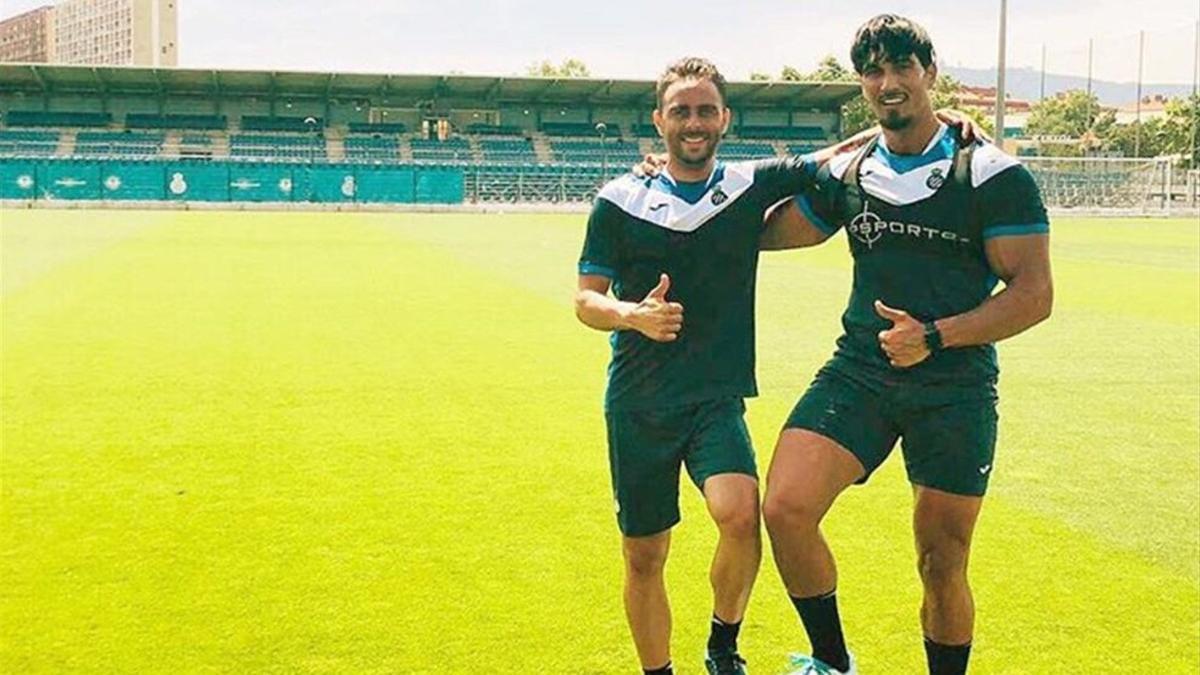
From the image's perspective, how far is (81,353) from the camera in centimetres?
1414

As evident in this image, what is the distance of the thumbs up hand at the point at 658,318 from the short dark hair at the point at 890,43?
1.07 meters

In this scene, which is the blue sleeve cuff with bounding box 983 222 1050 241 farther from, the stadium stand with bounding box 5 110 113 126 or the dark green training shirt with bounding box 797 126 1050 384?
the stadium stand with bounding box 5 110 113 126

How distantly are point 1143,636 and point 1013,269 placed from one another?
2072 millimetres

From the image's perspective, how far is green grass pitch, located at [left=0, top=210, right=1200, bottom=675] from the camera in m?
5.77

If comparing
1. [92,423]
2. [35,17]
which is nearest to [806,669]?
[92,423]

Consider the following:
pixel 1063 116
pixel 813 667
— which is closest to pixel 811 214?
pixel 813 667

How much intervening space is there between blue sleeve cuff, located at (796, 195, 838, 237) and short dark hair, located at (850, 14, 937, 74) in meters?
0.56

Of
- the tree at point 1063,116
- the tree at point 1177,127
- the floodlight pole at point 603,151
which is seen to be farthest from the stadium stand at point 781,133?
the tree at point 1063,116

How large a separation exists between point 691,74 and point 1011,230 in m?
1.27

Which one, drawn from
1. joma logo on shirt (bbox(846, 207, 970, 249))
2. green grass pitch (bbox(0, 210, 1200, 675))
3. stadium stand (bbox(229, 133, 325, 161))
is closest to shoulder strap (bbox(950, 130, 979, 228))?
joma logo on shirt (bbox(846, 207, 970, 249))

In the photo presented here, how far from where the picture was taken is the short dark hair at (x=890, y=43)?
4.84 metres

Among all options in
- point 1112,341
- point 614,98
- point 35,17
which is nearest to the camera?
point 1112,341

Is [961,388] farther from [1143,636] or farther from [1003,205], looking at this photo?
[1143,636]

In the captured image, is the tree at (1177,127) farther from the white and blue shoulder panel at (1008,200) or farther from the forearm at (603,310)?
the forearm at (603,310)
